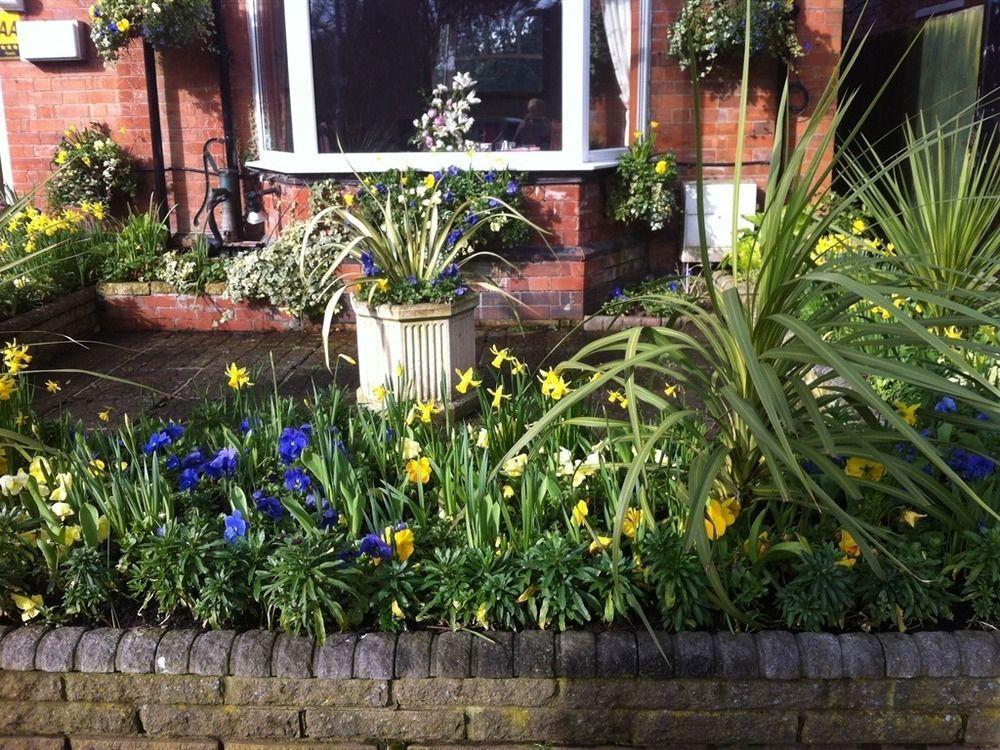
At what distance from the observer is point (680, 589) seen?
2.38 meters

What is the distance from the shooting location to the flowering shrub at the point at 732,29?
6.18 m

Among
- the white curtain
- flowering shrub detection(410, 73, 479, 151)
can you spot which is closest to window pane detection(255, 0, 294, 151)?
flowering shrub detection(410, 73, 479, 151)

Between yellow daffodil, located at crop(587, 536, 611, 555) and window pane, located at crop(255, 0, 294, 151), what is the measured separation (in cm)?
492

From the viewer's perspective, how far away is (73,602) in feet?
8.19

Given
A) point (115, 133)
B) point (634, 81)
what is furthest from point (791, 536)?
point (115, 133)

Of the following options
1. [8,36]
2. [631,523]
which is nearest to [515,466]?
[631,523]

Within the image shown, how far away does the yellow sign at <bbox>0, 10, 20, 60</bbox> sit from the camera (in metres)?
7.01

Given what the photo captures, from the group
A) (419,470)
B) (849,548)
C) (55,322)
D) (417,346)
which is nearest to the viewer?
(849,548)

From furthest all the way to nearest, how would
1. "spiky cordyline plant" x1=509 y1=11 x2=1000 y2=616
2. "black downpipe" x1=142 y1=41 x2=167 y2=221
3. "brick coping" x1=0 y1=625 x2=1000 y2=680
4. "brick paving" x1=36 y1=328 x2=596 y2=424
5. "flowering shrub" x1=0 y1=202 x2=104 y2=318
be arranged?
"black downpipe" x1=142 y1=41 x2=167 y2=221
"flowering shrub" x1=0 y1=202 x2=104 y2=318
"brick paving" x1=36 y1=328 x2=596 y2=424
"brick coping" x1=0 y1=625 x2=1000 y2=680
"spiky cordyline plant" x1=509 y1=11 x2=1000 y2=616

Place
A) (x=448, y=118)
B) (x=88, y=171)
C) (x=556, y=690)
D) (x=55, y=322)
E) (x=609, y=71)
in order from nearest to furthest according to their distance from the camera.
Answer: (x=556, y=690)
(x=55, y=322)
(x=448, y=118)
(x=609, y=71)
(x=88, y=171)

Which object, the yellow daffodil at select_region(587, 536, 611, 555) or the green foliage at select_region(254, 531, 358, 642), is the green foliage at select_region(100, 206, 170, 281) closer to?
the green foliage at select_region(254, 531, 358, 642)

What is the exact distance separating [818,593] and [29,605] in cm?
198

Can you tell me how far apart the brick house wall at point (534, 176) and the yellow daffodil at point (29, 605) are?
4.02 metres

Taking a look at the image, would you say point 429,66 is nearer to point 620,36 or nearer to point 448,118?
point 448,118
